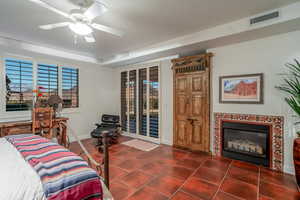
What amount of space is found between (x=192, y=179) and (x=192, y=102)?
1.82 m

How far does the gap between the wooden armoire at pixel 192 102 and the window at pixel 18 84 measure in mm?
3827

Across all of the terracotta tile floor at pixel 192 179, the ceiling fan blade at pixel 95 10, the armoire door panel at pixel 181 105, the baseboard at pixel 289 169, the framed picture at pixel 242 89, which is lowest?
the terracotta tile floor at pixel 192 179

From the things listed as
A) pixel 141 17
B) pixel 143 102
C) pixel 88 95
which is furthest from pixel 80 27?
pixel 88 95

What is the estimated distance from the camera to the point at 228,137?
3330mm

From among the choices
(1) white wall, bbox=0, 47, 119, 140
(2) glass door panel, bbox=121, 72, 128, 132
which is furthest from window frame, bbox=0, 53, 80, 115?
(2) glass door panel, bbox=121, 72, 128, 132

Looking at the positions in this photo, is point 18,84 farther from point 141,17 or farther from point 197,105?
point 197,105

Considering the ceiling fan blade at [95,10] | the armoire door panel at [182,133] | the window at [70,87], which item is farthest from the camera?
the window at [70,87]

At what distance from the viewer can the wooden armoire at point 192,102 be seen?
353 centimetres

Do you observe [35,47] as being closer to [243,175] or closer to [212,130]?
[212,130]

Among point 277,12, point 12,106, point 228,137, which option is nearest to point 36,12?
point 12,106

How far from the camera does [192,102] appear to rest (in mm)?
3732

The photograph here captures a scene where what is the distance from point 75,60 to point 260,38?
4.71 m

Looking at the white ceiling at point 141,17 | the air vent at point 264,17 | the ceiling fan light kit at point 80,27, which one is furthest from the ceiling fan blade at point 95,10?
the air vent at point 264,17

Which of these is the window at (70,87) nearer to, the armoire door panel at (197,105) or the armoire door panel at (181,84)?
the armoire door panel at (181,84)
